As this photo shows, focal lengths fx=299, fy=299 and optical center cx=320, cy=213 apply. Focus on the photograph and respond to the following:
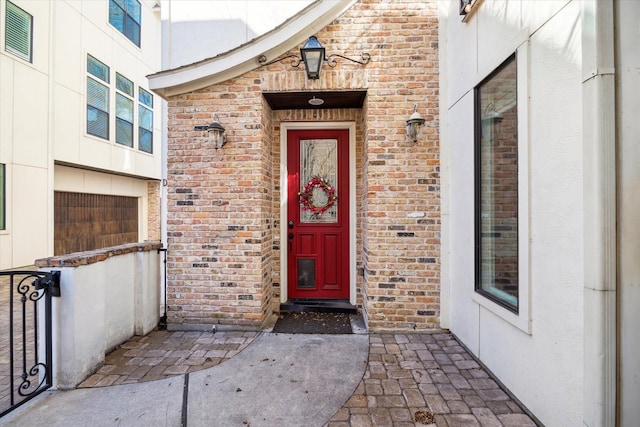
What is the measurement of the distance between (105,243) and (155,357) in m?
7.72

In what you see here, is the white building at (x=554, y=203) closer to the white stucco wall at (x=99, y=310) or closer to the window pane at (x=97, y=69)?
the white stucco wall at (x=99, y=310)

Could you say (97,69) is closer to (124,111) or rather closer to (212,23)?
(124,111)

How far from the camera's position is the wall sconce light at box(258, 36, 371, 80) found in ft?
10.6

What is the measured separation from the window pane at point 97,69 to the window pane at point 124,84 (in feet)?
1.39

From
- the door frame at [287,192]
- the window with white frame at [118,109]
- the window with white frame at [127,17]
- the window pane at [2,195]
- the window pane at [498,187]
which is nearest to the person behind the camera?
the window pane at [498,187]

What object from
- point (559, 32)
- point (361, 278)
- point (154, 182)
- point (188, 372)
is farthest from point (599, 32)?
point (154, 182)

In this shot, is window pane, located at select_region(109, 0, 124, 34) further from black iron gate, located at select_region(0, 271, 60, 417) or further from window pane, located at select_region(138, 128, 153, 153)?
black iron gate, located at select_region(0, 271, 60, 417)

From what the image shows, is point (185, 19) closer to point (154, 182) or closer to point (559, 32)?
point (559, 32)

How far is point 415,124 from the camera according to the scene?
3340 millimetres

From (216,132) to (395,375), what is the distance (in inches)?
122

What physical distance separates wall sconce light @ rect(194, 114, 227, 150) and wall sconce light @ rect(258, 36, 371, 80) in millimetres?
898

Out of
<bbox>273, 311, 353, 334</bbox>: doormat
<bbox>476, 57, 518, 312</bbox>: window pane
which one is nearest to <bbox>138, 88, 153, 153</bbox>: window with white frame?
<bbox>273, 311, 353, 334</bbox>: doormat

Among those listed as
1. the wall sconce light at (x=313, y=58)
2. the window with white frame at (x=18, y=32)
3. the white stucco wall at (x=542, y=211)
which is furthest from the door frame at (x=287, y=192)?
the window with white frame at (x=18, y=32)

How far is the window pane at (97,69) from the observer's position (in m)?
7.93
